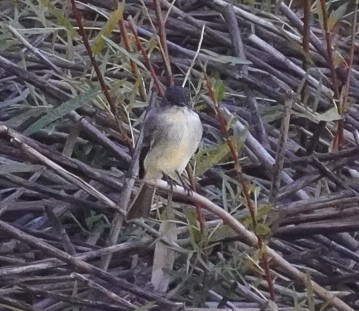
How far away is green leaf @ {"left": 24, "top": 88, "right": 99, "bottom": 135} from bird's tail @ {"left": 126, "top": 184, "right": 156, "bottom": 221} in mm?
245

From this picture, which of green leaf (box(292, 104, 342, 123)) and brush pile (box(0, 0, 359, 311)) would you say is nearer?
brush pile (box(0, 0, 359, 311))

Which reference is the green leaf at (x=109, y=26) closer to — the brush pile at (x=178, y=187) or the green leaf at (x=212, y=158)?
the brush pile at (x=178, y=187)

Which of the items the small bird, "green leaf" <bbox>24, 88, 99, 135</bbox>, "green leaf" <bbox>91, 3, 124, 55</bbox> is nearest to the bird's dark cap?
the small bird

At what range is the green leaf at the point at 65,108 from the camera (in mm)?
2588

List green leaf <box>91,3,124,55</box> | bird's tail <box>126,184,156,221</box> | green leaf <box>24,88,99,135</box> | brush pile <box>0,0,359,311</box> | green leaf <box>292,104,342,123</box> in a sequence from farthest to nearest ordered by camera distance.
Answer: green leaf <box>292,104,342,123</box>, green leaf <box>24,88,99,135</box>, bird's tail <box>126,184,156,221</box>, brush pile <box>0,0,359,311</box>, green leaf <box>91,3,124,55</box>

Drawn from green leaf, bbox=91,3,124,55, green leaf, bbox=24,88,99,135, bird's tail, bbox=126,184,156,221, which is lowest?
bird's tail, bbox=126,184,156,221

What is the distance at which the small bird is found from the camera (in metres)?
2.63

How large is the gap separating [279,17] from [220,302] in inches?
41.1

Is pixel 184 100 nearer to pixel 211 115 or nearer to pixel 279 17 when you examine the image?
pixel 211 115

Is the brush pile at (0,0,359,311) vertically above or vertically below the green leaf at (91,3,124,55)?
Answer: below

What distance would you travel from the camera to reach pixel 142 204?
2.53 metres

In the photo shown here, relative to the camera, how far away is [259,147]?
9.12 ft

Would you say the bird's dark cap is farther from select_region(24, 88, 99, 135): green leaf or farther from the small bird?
→ select_region(24, 88, 99, 135): green leaf

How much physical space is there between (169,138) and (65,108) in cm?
32
